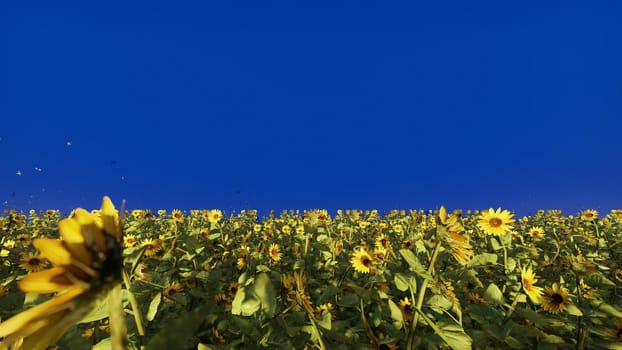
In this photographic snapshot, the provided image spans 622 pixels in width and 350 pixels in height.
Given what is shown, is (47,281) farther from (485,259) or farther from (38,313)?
(485,259)

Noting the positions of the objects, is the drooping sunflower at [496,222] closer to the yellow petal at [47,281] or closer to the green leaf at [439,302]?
the green leaf at [439,302]

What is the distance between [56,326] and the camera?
54cm

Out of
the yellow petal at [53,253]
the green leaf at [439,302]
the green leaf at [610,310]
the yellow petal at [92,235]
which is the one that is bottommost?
the yellow petal at [53,253]

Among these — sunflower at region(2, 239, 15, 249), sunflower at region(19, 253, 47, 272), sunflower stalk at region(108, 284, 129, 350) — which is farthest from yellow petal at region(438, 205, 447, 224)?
sunflower at region(2, 239, 15, 249)

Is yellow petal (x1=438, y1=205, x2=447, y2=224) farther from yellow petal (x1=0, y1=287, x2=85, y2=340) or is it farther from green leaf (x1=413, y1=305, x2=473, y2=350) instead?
yellow petal (x1=0, y1=287, x2=85, y2=340)

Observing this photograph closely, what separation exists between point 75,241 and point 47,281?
0.08 m

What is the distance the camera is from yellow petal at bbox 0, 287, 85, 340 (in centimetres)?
55

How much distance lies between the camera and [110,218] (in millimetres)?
657

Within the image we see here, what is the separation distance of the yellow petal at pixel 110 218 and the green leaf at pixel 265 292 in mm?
718

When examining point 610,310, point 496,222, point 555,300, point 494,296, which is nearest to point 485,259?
point 494,296

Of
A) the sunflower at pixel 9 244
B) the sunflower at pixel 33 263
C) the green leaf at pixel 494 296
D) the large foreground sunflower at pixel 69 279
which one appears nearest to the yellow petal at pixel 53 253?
the large foreground sunflower at pixel 69 279

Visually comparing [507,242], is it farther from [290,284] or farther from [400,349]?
[290,284]

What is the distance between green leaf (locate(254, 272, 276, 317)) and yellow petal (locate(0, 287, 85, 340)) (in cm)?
78

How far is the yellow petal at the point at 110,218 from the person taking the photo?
628mm
